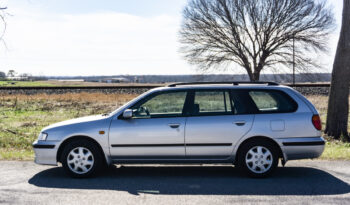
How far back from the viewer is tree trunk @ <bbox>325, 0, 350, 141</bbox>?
10992 mm

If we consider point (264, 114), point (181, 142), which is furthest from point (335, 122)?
point (181, 142)

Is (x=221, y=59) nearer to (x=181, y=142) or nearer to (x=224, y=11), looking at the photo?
(x=224, y=11)

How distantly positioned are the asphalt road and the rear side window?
3.75 feet

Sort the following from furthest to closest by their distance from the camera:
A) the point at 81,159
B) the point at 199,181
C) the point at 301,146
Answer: the point at 81,159
the point at 301,146
the point at 199,181

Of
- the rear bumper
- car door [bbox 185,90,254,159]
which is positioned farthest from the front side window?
the rear bumper

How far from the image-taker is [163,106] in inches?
287

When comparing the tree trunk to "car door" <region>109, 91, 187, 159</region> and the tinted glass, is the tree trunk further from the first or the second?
"car door" <region>109, 91, 187, 159</region>

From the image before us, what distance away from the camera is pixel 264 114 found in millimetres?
6648

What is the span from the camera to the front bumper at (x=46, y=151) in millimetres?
6707

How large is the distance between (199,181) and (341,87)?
270 inches

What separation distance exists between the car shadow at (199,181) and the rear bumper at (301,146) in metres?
0.40

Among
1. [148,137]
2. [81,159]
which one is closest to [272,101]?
[148,137]

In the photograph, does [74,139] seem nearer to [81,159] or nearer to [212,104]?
[81,159]

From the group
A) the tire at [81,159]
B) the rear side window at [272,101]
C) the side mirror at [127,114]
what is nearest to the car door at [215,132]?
the rear side window at [272,101]
